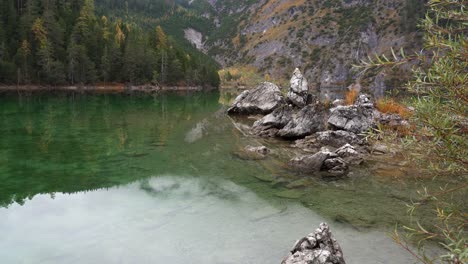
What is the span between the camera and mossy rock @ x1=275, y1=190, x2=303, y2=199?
13922 mm

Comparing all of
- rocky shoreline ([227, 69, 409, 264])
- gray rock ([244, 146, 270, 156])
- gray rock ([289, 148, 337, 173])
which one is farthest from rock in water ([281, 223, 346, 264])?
gray rock ([244, 146, 270, 156])

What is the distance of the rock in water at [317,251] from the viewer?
7695 millimetres

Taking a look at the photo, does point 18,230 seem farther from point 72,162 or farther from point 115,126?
point 115,126

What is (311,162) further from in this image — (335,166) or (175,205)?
(175,205)

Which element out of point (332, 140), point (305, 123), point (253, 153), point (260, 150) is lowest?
point (253, 153)

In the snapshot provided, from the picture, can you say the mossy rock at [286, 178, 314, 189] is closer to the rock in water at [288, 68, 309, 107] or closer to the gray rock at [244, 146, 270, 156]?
the gray rock at [244, 146, 270, 156]

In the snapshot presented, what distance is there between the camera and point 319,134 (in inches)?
965

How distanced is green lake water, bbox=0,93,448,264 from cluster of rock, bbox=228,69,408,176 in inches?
46.0

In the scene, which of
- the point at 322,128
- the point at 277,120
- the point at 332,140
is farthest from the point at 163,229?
the point at 277,120

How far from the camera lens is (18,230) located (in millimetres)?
10750

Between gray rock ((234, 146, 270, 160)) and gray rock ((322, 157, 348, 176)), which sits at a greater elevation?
gray rock ((322, 157, 348, 176))

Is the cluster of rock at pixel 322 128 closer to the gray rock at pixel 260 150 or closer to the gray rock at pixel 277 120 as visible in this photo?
the gray rock at pixel 277 120

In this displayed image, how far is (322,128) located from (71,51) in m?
85.2

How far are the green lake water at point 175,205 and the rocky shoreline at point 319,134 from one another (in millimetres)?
1044
